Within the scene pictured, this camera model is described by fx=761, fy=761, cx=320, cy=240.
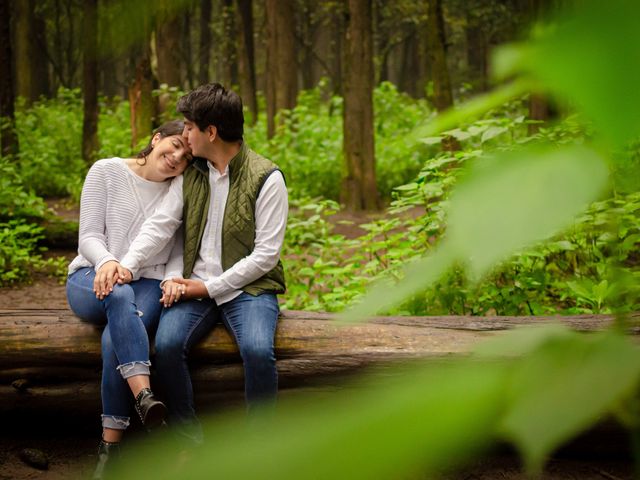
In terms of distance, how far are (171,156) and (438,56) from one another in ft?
21.1

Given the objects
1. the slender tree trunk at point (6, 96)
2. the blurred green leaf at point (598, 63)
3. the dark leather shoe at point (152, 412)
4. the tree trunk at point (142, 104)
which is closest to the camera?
the blurred green leaf at point (598, 63)

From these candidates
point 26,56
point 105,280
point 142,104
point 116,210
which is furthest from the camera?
point 26,56

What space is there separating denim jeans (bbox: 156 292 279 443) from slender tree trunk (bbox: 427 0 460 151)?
6089 millimetres

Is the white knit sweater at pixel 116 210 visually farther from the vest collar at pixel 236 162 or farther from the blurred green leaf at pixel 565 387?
the blurred green leaf at pixel 565 387

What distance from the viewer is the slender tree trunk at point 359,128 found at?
11.2 metres

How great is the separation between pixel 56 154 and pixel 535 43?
580 inches

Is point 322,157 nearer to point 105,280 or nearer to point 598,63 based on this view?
point 105,280

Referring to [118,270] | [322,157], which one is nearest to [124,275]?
[118,270]

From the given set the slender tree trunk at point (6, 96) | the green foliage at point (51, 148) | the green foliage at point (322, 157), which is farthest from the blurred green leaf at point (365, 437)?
the green foliage at point (51, 148)

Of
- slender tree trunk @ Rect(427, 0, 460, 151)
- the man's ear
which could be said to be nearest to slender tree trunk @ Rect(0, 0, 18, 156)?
slender tree trunk @ Rect(427, 0, 460, 151)

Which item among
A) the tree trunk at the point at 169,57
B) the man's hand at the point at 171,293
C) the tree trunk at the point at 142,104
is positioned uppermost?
the tree trunk at the point at 169,57

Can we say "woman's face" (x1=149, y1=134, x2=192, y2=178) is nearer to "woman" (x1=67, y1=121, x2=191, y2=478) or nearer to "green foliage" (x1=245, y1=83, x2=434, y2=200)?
"woman" (x1=67, y1=121, x2=191, y2=478)

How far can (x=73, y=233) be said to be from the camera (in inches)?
363

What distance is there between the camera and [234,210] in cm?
356
